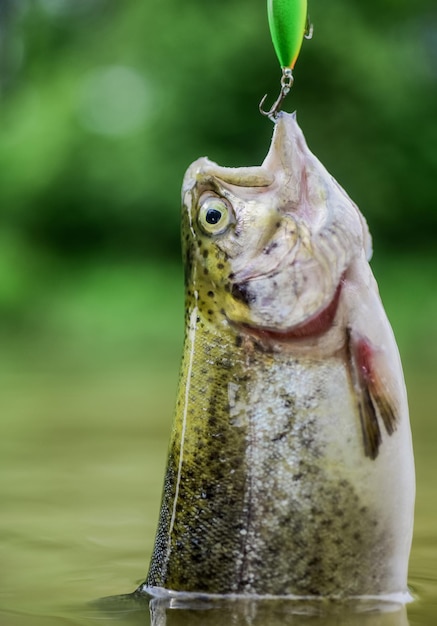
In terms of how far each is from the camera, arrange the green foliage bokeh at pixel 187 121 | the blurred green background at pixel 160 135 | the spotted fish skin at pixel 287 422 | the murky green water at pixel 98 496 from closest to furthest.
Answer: the spotted fish skin at pixel 287 422
the murky green water at pixel 98 496
the blurred green background at pixel 160 135
the green foliage bokeh at pixel 187 121

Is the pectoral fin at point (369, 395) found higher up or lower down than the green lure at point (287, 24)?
lower down

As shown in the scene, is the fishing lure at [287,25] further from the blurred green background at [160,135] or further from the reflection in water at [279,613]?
the blurred green background at [160,135]

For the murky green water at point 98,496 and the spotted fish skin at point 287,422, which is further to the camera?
the murky green water at point 98,496

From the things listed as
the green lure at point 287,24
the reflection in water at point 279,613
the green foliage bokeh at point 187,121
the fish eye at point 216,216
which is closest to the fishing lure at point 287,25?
the green lure at point 287,24

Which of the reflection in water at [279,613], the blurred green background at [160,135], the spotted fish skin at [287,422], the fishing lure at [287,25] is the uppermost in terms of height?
the blurred green background at [160,135]

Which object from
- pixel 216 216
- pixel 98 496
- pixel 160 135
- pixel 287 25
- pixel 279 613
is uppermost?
pixel 160 135

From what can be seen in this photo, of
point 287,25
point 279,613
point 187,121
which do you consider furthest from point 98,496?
point 187,121

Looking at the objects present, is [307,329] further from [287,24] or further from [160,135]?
[160,135]
